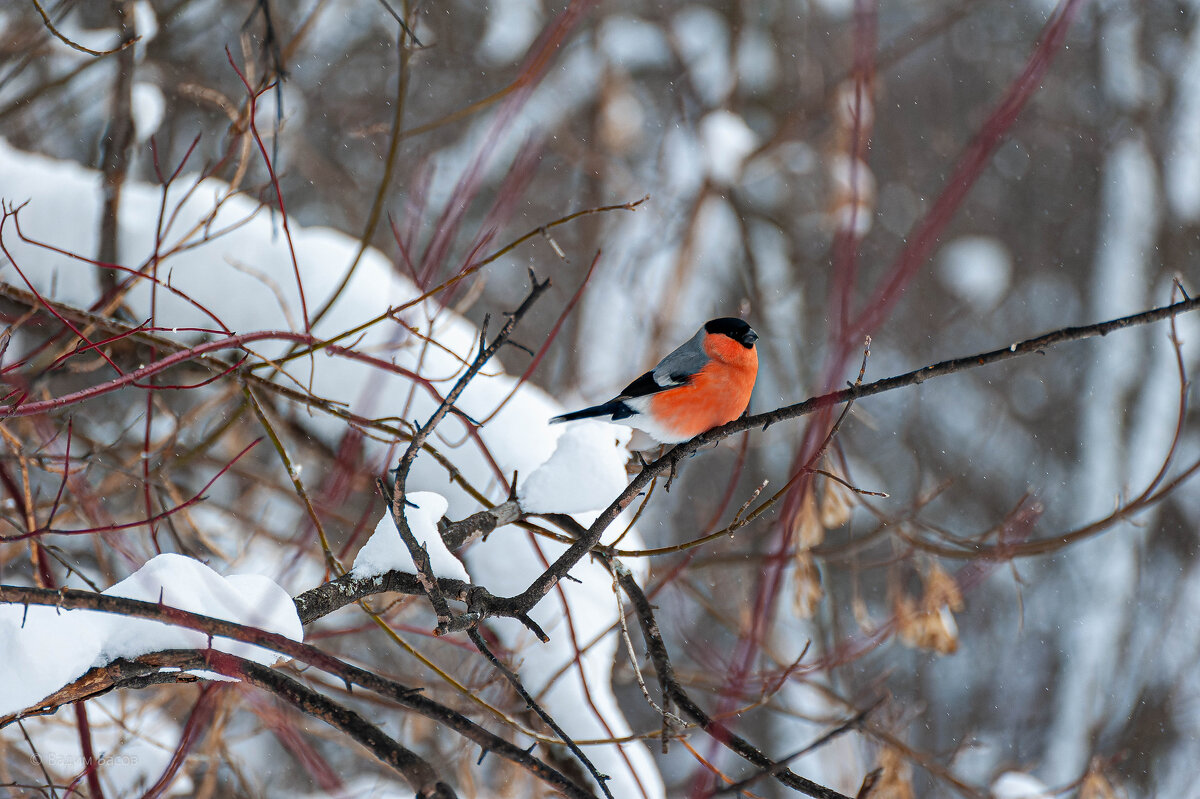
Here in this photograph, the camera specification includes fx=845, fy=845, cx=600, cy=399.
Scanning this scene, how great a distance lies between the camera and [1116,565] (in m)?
7.35

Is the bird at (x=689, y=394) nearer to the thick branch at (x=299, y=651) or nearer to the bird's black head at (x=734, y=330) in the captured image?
the bird's black head at (x=734, y=330)

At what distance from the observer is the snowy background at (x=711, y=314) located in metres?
2.73

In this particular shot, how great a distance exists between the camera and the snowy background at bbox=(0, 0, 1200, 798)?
2.73 m

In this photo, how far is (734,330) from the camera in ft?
8.36

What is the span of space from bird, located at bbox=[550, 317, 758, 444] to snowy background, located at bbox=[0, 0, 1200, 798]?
137mm

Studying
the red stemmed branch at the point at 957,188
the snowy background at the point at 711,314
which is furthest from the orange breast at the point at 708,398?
the red stemmed branch at the point at 957,188

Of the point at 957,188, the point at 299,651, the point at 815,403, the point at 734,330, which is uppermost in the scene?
the point at 734,330

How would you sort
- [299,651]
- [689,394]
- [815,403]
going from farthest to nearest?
[689,394]
[815,403]
[299,651]

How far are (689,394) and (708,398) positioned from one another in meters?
0.06

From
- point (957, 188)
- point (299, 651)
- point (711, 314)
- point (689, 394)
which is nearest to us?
point (299, 651)

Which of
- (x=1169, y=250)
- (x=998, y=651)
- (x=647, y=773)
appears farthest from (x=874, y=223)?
(x=647, y=773)

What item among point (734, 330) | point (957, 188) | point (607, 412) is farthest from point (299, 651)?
point (734, 330)

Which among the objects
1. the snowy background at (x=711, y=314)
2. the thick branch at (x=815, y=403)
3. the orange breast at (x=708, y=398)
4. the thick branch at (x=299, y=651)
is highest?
the snowy background at (x=711, y=314)

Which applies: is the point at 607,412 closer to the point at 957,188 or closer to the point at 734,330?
the point at 734,330
